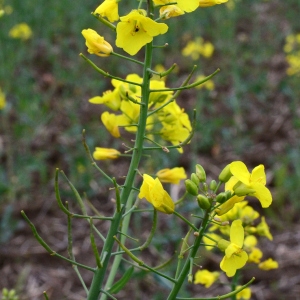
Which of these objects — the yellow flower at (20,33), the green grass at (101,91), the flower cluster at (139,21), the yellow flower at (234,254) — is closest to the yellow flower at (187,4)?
the flower cluster at (139,21)

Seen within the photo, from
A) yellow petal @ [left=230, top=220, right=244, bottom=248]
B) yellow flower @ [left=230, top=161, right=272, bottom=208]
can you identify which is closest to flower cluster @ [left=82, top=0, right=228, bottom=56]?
yellow flower @ [left=230, top=161, right=272, bottom=208]

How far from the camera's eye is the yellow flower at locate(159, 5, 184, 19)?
3.99 ft

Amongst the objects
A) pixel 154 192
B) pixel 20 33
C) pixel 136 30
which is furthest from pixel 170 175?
pixel 20 33

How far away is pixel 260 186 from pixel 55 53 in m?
4.63

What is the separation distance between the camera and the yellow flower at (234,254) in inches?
44.7

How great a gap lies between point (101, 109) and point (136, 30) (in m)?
3.45

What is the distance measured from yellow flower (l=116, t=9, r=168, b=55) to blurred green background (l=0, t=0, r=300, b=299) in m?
2.09

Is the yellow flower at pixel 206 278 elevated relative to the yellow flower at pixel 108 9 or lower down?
lower down

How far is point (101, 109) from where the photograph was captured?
183 inches

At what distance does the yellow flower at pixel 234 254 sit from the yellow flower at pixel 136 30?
0.49 m

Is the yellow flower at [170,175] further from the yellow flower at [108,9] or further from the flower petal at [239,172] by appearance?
the yellow flower at [108,9]

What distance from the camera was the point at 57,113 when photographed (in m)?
4.46

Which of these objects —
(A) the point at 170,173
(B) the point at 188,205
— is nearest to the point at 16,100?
(B) the point at 188,205

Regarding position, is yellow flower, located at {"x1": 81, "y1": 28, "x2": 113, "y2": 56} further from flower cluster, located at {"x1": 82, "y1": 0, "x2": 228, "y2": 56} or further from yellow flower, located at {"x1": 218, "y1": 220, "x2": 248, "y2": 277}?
yellow flower, located at {"x1": 218, "y1": 220, "x2": 248, "y2": 277}
